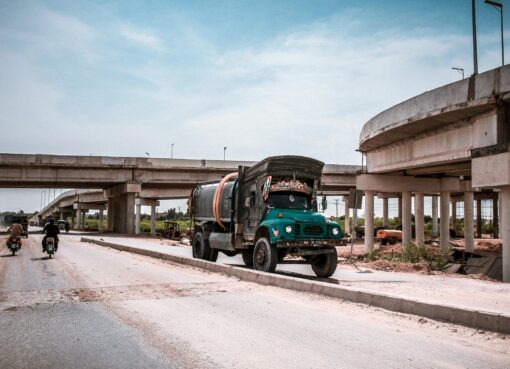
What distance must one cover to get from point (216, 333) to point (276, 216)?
22.3 feet

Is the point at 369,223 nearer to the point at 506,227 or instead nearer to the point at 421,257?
the point at 421,257

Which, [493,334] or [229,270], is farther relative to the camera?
[229,270]

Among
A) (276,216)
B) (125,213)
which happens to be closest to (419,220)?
(276,216)

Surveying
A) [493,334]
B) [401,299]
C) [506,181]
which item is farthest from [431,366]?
[506,181]

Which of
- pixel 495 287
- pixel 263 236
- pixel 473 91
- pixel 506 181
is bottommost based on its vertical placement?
pixel 495 287

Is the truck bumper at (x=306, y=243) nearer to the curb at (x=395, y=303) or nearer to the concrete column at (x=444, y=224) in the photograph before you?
the curb at (x=395, y=303)

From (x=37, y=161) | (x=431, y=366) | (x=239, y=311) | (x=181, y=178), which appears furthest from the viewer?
(x=181, y=178)

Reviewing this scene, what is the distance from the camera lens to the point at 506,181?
45.3 ft

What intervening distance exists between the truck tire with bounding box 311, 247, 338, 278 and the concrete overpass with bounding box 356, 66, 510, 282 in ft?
18.1

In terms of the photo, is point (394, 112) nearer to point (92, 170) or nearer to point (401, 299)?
point (401, 299)

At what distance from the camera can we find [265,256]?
41.7ft

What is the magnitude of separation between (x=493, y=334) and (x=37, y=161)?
153 feet

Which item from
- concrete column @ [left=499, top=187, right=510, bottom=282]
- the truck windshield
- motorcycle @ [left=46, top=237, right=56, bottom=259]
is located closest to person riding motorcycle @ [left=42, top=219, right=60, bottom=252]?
motorcycle @ [left=46, top=237, right=56, bottom=259]

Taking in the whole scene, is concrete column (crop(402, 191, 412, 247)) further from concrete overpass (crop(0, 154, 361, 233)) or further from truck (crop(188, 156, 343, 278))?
concrete overpass (crop(0, 154, 361, 233))
